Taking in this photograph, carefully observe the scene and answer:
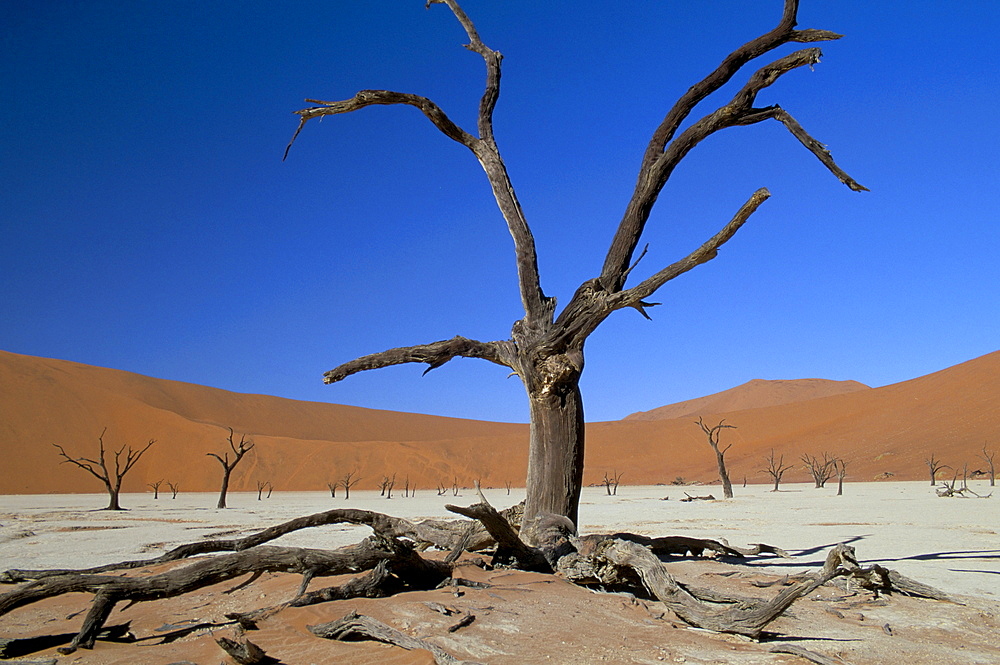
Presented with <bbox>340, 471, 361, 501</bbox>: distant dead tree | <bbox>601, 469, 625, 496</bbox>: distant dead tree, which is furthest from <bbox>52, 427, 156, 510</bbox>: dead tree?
<bbox>601, 469, 625, 496</bbox>: distant dead tree

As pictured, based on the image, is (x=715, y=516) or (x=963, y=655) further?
(x=715, y=516)

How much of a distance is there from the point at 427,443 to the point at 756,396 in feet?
374

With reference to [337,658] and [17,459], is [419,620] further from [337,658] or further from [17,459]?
[17,459]

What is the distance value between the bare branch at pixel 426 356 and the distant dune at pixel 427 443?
47.6 metres

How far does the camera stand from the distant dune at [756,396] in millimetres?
159750

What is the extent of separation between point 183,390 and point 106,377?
11661 millimetres

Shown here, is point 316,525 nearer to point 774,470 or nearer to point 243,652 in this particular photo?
point 243,652

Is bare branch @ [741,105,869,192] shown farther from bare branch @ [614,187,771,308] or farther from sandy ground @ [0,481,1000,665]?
sandy ground @ [0,481,1000,665]

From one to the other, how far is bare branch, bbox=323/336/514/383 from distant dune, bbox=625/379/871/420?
156636 mm

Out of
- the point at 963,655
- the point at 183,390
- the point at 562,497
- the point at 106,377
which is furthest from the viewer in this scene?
the point at 183,390

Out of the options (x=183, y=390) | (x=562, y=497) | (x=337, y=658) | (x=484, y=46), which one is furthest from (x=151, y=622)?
(x=183, y=390)

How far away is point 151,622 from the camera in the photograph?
4797 mm

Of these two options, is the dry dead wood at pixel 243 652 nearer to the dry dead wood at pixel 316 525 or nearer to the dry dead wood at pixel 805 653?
the dry dead wood at pixel 316 525

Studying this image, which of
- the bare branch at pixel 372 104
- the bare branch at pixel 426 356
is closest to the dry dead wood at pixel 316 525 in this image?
the bare branch at pixel 426 356
